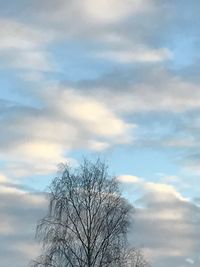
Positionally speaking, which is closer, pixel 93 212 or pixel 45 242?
pixel 45 242

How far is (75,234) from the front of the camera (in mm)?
50312

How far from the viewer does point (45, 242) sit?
4869 cm

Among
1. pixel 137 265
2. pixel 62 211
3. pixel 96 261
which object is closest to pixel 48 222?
pixel 62 211

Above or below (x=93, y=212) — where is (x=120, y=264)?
below

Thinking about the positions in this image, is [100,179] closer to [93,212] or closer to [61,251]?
[93,212]

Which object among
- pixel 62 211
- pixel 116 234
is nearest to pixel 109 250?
pixel 116 234

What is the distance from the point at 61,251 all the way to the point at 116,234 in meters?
5.02

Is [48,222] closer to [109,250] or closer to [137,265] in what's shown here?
[109,250]

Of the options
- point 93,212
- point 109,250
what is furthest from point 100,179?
point 109,250

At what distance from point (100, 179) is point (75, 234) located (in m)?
5.67

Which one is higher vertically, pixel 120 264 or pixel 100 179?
pixel 100 179

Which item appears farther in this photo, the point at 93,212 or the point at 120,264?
the point at 93,212

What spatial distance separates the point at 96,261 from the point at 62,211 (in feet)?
16.0

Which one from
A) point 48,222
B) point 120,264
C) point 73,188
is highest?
point 73,188
